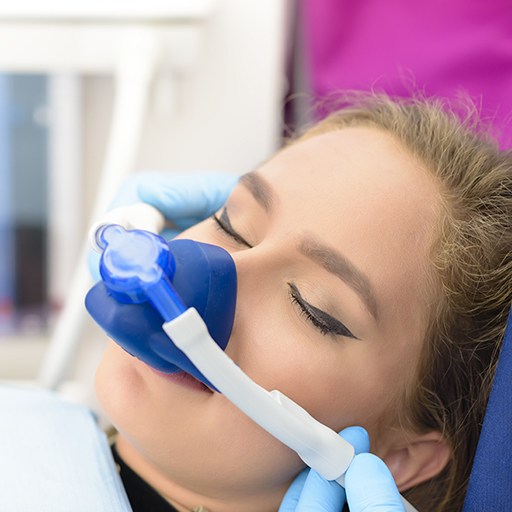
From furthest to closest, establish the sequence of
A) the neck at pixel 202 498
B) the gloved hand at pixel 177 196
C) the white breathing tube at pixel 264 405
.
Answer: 1. the gloved hand at pixel 177 196
2. the neck at pixel 202 498
3. the white breathing tube at pixel 264 405

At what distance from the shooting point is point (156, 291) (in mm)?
770

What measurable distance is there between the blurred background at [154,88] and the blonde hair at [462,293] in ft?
0.97

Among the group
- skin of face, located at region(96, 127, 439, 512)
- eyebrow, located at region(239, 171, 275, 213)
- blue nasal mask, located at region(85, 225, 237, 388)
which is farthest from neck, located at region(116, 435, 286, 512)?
eyebrow, located at region(239, 171, 275, 213)

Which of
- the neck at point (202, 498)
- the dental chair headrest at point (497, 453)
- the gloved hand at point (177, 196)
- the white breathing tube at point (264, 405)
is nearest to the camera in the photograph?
the white breathing tube at point (264, 405)

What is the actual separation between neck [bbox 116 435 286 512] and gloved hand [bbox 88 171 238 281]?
0.36 meters

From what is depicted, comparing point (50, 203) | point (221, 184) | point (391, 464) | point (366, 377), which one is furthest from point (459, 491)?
point (50, 203)

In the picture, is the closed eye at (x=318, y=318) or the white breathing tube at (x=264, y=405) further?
the closed eye at (x=318, y=318)

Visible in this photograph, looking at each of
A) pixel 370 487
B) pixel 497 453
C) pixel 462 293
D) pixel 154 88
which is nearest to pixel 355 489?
pixel 370 487

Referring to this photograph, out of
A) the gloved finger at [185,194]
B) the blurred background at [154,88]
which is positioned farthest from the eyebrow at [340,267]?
the blurred background at [154,88]

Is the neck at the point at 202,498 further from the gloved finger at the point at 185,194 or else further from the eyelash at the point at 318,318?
the gloved finger at the point at 185,194

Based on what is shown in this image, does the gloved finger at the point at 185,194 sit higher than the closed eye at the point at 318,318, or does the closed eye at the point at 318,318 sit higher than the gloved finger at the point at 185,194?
the closed eye at the point at 318,318

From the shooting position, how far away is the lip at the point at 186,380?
0.93 meters

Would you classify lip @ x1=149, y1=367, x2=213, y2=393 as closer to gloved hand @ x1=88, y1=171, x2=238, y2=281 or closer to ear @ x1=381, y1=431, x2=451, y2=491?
ear @ x1=381, y1=431, x2=451, y2=491

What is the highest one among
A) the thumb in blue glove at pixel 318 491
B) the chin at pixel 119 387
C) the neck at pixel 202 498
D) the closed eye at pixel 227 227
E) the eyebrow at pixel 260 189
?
the eyebrow at pixel 260 189
